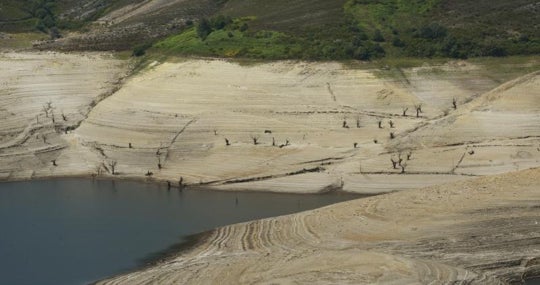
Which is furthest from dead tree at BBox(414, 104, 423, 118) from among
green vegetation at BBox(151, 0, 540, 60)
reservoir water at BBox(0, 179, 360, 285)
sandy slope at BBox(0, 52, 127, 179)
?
sandy slope at BBox(0, 52, 127, 179)

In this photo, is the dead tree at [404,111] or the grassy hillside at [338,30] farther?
the grassy hillside at [338,30]

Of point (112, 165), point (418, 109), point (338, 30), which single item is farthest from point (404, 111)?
point (112, 165)

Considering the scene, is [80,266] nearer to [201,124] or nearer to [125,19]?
[201,124]

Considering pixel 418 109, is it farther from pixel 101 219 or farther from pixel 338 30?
pixel 101 219

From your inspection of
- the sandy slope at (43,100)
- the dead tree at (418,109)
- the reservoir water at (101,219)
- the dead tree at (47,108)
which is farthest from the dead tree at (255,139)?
the dead tree at (47,108)

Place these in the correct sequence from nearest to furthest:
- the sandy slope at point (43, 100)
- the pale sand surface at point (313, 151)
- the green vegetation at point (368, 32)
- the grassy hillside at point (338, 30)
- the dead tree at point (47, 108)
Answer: the pale sand surface at point (313, 151), the sandy slope at point (43, 100), the dead tree at point (47, 108), the green vegetation at point (368, 32), the grassy hillside at point (338, 30)

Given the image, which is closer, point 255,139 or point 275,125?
point 255,139

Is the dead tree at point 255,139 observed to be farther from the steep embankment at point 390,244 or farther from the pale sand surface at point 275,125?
the steep embankment at point 390,244
